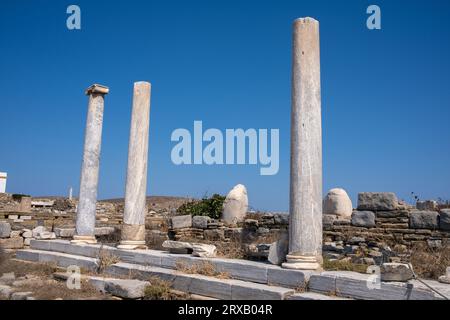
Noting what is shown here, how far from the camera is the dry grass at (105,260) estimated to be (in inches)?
374

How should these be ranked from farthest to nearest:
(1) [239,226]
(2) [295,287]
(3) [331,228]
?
(1) [239,226], (3) [331,228], (2) [295,287]

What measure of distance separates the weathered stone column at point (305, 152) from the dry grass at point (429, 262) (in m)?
2.04

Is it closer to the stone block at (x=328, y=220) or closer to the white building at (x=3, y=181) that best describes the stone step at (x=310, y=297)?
the stone block at (x=328, y=220)

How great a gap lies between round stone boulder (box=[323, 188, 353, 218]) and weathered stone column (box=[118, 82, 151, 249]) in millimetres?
6889

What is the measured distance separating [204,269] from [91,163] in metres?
6.10

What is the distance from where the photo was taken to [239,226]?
52.7 ft

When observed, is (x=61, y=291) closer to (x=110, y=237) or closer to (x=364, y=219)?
(x=110, y=237)

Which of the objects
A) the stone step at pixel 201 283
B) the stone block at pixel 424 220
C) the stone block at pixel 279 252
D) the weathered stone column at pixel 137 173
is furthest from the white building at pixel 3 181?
the stone block at pixel 279 252

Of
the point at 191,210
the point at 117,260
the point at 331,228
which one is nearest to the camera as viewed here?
the point at 117,260

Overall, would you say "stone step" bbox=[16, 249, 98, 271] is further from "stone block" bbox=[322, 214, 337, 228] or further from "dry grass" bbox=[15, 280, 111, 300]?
"stone block" bbox=[322, 214, 337, 228]

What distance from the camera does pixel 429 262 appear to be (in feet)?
28.2

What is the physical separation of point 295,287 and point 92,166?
7.88 metres
